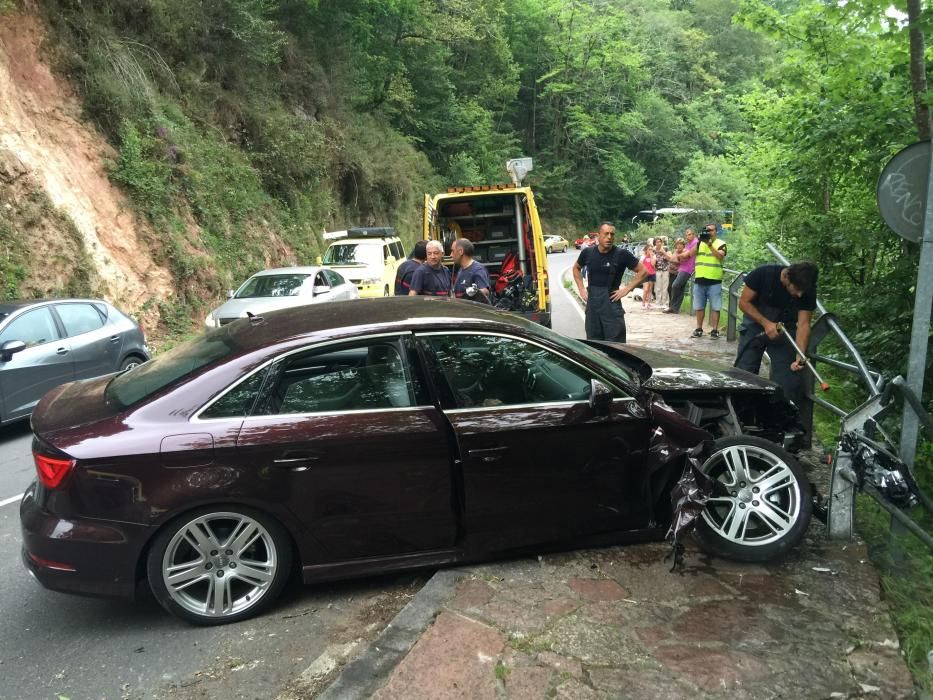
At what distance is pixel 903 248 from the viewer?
23.2ft

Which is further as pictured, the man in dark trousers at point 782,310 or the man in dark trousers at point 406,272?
the man in dark trousers at point 406,272

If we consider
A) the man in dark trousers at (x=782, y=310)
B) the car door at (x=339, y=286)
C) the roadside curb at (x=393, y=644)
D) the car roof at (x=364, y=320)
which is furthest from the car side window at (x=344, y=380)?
the car door at (x=339, y=286)

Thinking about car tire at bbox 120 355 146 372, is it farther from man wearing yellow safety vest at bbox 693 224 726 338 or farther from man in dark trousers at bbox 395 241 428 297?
man wearing yellow safety vest at bbox 693 224 726 338

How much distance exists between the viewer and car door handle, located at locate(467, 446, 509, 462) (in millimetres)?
3506

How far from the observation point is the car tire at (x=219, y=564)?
3.25 metres

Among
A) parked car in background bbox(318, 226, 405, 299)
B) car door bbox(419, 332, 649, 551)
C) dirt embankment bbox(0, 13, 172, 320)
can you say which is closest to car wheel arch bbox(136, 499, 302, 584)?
car door bbox(419, 332, 649, 551)

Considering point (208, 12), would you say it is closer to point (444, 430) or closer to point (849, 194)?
point (849, 194)

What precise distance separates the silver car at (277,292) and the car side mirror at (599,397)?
868cm

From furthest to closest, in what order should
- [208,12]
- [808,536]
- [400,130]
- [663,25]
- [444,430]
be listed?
1. [663,25]
2. [400,130]
3. [208,12]
4. [808,536]
5. [444,430]

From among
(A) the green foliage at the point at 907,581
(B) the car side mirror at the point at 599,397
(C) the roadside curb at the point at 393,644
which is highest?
(B) the car side mirror at the point at 599,397

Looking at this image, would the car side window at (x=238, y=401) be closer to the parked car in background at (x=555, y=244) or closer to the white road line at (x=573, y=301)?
the white road line at (x=573, y=301)

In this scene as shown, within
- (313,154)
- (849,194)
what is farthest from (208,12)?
(849,194)

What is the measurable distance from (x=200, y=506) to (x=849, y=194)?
8.72 meters

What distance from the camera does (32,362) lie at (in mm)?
7289
